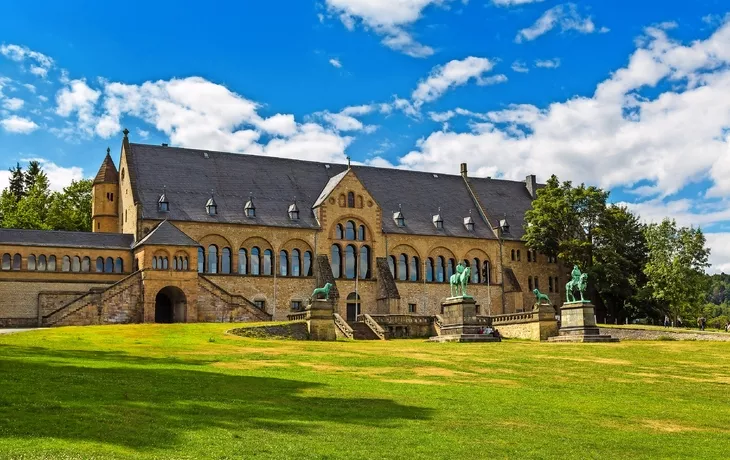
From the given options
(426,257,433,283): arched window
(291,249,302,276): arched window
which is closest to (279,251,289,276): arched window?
(291,249,302,276): arched window

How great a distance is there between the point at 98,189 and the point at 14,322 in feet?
63.9

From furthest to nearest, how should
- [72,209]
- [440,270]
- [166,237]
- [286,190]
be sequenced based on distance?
[72,209], [440,270], [286,190], [166,237]

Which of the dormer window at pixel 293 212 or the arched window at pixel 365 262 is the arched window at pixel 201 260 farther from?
the arched window at pixel 365 262

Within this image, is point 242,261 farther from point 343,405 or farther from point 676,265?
point 343,405

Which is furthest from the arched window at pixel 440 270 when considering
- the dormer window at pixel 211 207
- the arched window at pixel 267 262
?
the dormer window at pixel 211 207

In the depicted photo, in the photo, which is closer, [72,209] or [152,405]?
[152,405]

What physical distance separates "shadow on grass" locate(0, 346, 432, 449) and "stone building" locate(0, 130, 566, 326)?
3618 cm

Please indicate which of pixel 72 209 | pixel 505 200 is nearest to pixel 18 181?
pixel 72 209

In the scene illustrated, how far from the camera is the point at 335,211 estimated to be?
256ft

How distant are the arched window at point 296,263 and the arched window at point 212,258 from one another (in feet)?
23.3

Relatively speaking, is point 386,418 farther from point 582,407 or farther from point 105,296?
point 105,296

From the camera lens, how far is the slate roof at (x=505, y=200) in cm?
8931

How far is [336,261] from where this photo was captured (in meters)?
78.1

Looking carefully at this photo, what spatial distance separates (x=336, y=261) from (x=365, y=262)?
2.95 m
